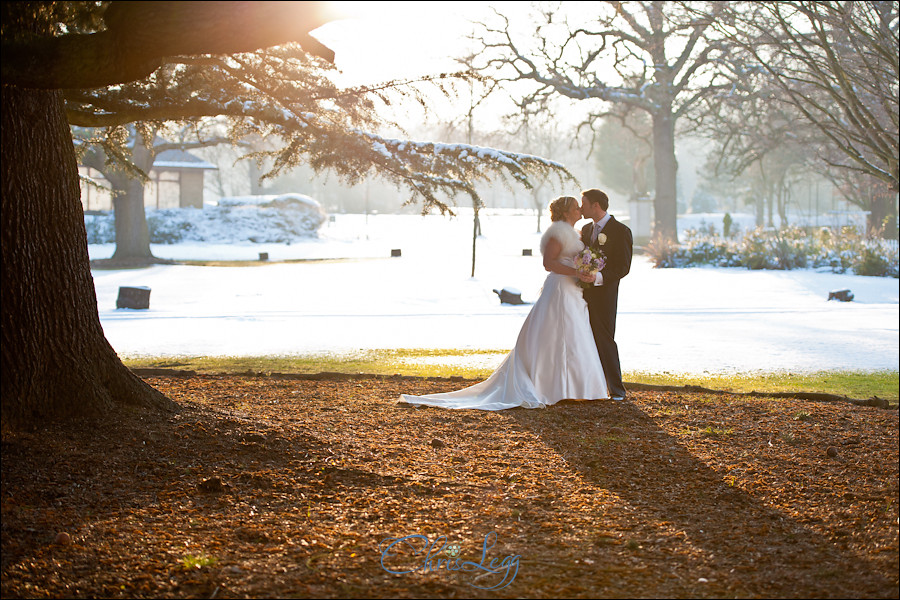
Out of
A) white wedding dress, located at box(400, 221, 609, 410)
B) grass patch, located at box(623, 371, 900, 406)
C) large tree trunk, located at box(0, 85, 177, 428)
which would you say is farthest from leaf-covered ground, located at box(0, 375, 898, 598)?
grass patch, located at box(623, 371, 900, 406)

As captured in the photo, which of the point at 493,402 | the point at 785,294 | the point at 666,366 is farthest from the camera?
the point at 785,294

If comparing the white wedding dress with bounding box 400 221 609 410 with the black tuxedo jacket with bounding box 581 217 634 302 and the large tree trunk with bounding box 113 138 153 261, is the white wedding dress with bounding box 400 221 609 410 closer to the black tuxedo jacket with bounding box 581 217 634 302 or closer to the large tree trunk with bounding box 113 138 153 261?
the black tuxedo jacket with bounding box 581 217 634 302

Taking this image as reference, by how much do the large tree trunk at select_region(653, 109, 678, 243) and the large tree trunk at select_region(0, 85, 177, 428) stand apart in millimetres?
A: 32220

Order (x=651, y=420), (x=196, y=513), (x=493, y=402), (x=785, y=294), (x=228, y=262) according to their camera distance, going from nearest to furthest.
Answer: (x=196, y=513)
(x=651, y=420)
(x=493, y=402)
(x=785, y=294)
(x=228, y=262)

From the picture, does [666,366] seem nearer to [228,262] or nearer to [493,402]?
[493,402]

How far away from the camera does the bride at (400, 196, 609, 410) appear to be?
796 cm

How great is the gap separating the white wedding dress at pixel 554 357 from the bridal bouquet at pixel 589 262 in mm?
191

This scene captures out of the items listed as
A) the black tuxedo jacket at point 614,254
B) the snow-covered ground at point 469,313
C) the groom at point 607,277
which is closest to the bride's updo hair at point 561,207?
the groom at point 607,277

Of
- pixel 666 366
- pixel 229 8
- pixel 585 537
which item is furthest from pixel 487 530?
pixel 666 366

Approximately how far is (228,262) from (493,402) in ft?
92.2

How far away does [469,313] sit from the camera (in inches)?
741

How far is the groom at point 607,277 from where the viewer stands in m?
8.05

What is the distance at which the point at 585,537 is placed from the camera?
439cm

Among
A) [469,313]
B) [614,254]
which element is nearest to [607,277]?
[614,254]
